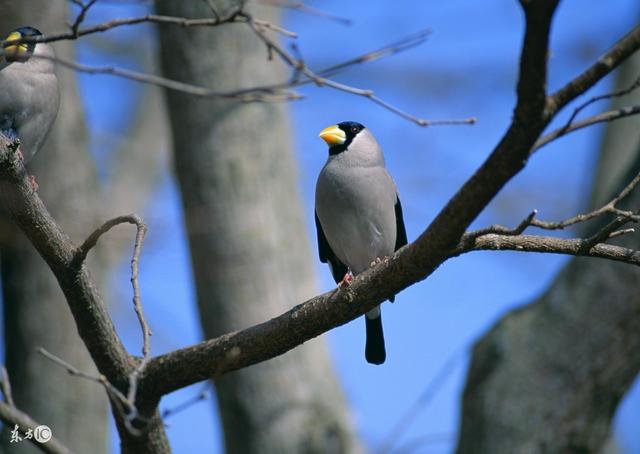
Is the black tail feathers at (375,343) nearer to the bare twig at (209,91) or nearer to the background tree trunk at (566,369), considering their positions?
the background tree trunk at (566,369)

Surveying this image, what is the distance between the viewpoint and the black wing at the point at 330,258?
207 inches

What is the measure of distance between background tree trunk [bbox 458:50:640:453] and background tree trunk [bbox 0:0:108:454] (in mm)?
2535

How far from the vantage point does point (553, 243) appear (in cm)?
298

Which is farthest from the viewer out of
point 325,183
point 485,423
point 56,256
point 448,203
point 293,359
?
point 293,359

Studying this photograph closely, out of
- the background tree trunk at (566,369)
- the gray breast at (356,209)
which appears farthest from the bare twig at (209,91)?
the background tree trunk at (566,369)

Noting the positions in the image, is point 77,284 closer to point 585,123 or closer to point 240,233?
point 585,123

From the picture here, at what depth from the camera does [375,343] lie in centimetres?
520

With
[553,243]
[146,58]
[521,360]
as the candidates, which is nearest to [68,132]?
[521,360]

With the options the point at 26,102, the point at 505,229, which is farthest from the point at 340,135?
the point at 505,229

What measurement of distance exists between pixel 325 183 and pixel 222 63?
72.1 inches

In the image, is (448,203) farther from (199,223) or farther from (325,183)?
(199,223)

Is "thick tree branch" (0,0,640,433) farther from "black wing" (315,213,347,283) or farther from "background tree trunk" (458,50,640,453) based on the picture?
"background tree trunk" (458,50,640,453)

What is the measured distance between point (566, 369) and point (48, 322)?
11.1ft

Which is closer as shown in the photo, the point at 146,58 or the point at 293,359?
the point at 293,359
